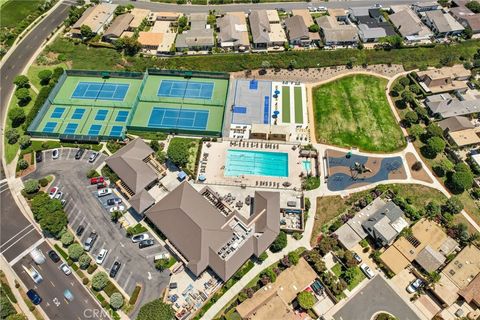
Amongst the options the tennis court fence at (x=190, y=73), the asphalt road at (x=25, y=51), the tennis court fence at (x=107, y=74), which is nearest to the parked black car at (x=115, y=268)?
the asphalt road at (x=25, y=51)

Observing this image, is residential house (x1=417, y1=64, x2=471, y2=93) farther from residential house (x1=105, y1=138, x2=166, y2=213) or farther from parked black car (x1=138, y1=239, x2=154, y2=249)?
parked black car (x1=138, y1=239, x2=154, y2=249)

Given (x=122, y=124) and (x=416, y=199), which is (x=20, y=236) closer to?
(x=122, y=124)

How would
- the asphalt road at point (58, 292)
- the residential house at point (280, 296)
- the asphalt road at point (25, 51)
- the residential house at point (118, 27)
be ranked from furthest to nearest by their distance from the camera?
the residential house at point (118, 27), the asphalt road at point (25, 51), the asphalt road at point (58, 292), the residential house at point (280, 296)

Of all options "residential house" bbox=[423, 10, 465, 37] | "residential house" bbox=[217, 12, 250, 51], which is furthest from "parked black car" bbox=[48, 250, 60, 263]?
"residential house" bbox=[423, 10, 465, 37]

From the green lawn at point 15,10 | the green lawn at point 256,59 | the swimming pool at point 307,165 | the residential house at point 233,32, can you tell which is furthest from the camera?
the green lawn at point 15,10

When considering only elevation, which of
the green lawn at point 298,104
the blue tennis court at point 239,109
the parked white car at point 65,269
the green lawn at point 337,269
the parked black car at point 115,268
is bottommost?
the parked white car at point 65,269

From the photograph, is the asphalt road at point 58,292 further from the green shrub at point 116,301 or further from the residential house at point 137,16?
the residential house at point 137,16

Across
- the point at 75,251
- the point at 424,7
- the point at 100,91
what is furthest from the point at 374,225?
the point at 424,7
